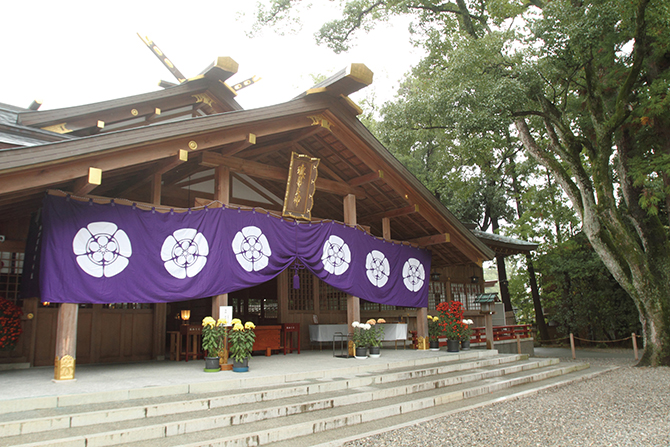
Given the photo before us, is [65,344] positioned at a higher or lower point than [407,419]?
higher

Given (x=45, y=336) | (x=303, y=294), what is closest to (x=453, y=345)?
(x=303, y=294)

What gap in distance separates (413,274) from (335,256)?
9.79 feet

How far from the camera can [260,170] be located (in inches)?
376

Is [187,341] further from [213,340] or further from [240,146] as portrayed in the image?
[240,146]

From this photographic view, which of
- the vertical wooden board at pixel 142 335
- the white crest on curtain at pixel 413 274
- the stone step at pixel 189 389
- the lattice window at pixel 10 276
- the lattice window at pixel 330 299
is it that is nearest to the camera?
the stone step at pixel 189 389

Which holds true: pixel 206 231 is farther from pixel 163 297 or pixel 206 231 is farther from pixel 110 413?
pixel 110 413

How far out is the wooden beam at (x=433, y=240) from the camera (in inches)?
488

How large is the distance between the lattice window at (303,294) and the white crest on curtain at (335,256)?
2506mm

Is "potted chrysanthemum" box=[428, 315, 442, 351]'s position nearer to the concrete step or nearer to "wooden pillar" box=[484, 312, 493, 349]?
"wooden pillar" box=[484, 312, 493, 349]

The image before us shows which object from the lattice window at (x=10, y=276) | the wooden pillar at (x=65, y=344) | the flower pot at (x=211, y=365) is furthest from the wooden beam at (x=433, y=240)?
the lattice window at (x=10, y=276)

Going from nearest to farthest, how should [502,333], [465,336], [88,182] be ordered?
[88,182], [465,336], [502,333]

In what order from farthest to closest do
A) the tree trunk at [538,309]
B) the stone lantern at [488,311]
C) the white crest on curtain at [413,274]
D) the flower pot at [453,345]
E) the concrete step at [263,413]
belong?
the tree trunk at [538,309] < the stone lantern at [488,311] < the white crest on curtain at [413,274] < the flower pot at [453,345] < the concrete step at [263,413]

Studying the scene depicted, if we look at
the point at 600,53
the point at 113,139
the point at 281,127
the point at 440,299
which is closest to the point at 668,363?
the point at 440,299

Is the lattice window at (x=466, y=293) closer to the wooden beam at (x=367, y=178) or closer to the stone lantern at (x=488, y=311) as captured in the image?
Result: the stone lantern at (x=488, y=311)
